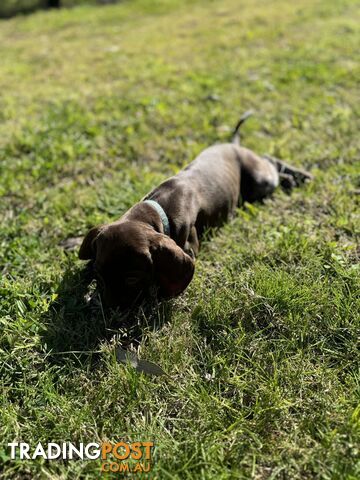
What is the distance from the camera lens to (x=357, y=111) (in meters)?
6.76

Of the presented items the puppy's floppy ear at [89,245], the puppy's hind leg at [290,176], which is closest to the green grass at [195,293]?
the puppy's hind leg at [290,176]

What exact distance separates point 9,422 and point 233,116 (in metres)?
5.45

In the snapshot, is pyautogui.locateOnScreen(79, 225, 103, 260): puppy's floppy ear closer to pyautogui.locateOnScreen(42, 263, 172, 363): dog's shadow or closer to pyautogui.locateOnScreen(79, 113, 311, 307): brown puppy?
pyautogui.locateOnScreen(79, 113, 311, 307): brown puppy

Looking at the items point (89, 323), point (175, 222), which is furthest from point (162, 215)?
point (89, 323)

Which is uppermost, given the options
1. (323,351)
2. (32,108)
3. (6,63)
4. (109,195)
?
(6,63)

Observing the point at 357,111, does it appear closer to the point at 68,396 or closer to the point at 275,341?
the point at 275,341

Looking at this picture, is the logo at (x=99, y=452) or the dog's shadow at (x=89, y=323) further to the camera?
the dog's shadow at (x=89, y=323)

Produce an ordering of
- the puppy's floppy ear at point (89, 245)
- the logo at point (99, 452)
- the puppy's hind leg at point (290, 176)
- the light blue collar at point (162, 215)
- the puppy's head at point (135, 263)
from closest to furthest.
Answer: the logo at point (99, 452) < the puppy's head at point (135, 263) < the puppy's floppy ear at point (89, 245) < the light blue collar at point (162, 215) < the puppy's hind leg at point (290, 176)

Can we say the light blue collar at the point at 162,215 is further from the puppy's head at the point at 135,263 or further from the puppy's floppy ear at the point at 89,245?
the puppy's floppy ear at the point at 89,245

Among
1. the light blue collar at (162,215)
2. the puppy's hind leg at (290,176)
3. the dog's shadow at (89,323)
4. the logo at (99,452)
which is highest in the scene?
the light blue collar at (162,215)

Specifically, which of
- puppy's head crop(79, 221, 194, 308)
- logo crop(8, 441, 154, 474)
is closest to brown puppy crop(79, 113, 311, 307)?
puppy's head crop(79, 221, 194, 308)

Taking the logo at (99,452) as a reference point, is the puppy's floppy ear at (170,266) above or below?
above

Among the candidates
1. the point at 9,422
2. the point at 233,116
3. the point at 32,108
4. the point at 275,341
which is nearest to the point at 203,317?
the point at 275,341

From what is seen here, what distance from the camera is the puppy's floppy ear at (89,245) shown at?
3.33 metres
